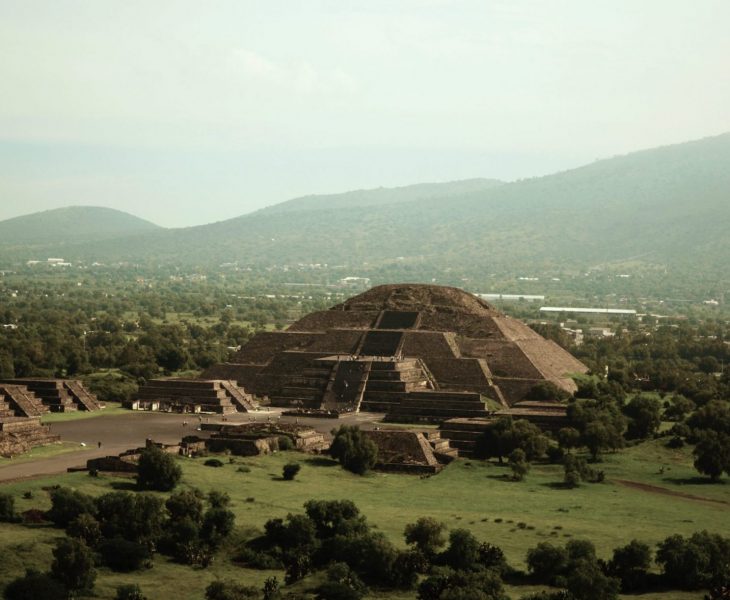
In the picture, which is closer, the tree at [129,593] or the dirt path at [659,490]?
the tree at [129,593]

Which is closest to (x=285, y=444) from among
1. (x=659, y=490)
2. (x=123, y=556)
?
(x=659, y=490)

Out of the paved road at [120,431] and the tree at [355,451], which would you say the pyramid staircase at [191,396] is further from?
the tree at [355,451]

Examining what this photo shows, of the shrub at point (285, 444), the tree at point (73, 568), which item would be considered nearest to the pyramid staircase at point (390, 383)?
the shrub at point (285, 444)

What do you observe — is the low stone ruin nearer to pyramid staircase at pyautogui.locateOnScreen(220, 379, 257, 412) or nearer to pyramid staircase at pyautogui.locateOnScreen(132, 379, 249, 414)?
pyramid staircase at pyautogui.locateOnScreen(132, 379, 249, 414)

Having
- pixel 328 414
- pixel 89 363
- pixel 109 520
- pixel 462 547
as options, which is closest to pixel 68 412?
pixel 328 414

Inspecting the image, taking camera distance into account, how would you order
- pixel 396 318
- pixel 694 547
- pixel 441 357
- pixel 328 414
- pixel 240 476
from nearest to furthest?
pixel 694 547 < pixel 240 476 < pixel 328 414 < pixel 441 357 < pixel 396 318

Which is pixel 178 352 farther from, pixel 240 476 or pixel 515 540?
pixel 515 540
